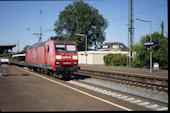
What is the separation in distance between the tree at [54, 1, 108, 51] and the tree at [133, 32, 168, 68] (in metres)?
23.2

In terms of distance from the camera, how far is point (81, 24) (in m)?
53.1

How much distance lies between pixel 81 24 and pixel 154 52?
28300 millimetres

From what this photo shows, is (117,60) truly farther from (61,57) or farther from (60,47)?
(61,57)

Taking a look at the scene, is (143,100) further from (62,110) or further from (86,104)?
(62,110)

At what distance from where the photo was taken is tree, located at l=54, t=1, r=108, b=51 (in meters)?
53.6

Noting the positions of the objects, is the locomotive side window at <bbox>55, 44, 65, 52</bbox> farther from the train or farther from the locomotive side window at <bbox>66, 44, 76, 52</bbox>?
the locomotive side window at <bbox>66, 44, 76, 52</bbox>

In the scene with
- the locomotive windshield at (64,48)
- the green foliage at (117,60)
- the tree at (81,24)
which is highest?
the tree at (81,24)

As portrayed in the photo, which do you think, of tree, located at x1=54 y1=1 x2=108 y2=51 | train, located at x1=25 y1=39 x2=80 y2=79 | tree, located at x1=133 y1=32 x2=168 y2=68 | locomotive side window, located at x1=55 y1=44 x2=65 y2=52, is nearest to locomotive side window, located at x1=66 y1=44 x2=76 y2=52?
train, located at x1=25 y1=39 x2=80 y2=79

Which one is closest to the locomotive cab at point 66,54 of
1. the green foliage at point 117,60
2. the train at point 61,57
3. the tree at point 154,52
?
the train at point 61,57

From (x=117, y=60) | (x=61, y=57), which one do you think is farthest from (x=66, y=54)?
(x=117, y=60)

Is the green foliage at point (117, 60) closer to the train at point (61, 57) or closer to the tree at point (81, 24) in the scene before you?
the tree at point (81, 24)

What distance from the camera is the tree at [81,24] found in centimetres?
5356

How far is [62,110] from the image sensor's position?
6367mm

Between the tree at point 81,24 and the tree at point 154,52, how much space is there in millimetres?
23214
